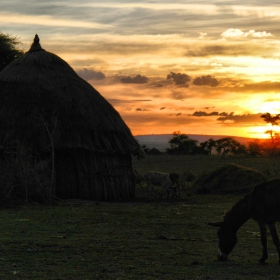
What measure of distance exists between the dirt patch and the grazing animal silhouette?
17799mm

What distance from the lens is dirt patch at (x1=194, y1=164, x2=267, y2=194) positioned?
2767 centimetres

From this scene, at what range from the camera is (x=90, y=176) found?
956 inches

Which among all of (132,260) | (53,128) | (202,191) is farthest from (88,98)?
(132,260)

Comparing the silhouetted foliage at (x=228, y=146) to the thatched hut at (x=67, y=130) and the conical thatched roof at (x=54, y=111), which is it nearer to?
the conical thatched roof at (x=54, y=111)

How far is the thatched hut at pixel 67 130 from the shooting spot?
76.8 feet

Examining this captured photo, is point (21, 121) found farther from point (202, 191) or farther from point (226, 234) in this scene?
point (226, 234)

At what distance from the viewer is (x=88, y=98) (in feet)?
87.1

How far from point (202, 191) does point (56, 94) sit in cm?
870

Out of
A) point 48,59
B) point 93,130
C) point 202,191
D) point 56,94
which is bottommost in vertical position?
point 202,191

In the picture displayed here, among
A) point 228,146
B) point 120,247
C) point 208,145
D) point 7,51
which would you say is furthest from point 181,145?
point 120,247

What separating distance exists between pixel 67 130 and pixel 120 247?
13092mm

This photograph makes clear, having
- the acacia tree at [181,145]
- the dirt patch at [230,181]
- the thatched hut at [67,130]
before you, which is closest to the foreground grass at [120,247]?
the thatched hut at [67,130]

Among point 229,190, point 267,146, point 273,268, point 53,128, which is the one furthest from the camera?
point 267,146

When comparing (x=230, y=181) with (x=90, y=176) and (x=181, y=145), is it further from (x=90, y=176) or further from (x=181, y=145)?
(x=181, y=145)
